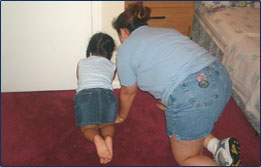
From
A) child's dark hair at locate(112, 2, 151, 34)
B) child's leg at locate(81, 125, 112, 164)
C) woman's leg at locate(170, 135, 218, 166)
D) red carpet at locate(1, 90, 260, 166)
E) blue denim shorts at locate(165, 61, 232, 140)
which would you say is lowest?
red carpet at locate(1, 90, 260, 166)

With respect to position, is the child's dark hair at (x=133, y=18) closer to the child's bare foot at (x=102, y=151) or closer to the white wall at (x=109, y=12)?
the white wall at (x=109, y=12)

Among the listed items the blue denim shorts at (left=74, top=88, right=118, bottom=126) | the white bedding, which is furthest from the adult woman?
the white bedding

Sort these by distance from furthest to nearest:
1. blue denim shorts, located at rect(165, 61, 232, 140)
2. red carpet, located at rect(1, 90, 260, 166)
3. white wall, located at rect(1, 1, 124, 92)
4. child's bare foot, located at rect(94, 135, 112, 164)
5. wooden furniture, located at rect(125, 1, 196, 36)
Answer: wooden furniture, located at rect(125, 1, 196, 36) → white wall, located at rect(1, 1, 124, 92) → red carpet, located at rect(1, 90, 260, 166) → child's bare foot, located at rect(94, 135, 112, 164) → blue denim shorts, located at rect(165, 61, 232, 140)

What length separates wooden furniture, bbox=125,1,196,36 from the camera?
200 centimetres

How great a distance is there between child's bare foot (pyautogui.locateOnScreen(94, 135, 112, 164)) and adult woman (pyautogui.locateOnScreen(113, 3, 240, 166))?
13.8 inches

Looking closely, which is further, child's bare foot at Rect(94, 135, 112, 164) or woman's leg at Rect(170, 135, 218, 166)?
child's bare foot at Rect(94, 135, 112, 164)

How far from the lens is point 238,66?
5.77ft

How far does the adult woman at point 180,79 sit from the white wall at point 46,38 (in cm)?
49

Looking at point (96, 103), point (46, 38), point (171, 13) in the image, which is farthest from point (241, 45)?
point (46, 38)

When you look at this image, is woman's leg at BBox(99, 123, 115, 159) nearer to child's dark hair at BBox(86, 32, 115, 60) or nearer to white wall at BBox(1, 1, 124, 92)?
child's dark hair at BBox(86, 32, 115, 60)

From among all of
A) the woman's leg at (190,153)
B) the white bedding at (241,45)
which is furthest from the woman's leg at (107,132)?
the white bedding at (241,45)

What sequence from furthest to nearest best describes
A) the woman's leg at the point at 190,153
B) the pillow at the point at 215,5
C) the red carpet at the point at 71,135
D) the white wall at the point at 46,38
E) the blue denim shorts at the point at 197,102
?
1. the pillow at the point at 215,5
2. the white wall at the point at 46,38
3. the red carpet at the point at 71,135
4. the woman's leg at the point at 190,153
5. the blue denim shorts at the point at 197,102

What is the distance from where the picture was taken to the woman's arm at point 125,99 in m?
1.32

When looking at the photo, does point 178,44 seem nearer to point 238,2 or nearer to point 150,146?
point 150,146
